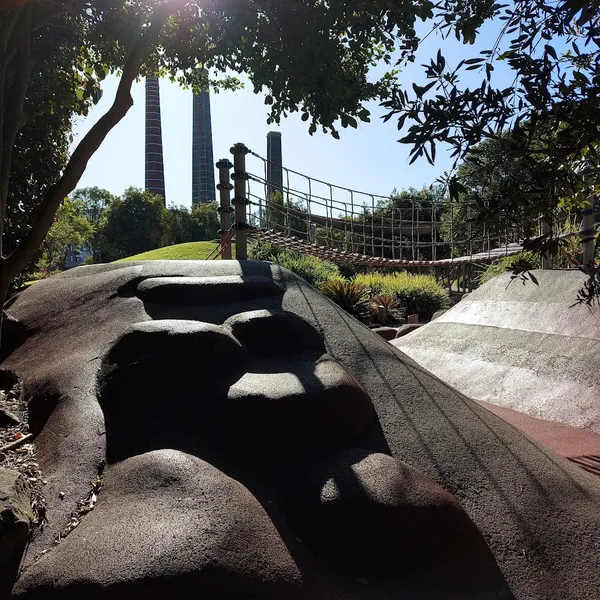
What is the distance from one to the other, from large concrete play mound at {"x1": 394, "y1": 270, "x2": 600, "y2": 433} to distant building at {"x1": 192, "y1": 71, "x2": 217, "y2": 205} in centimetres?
5723

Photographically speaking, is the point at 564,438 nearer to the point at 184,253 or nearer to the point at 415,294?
the point at 415,294

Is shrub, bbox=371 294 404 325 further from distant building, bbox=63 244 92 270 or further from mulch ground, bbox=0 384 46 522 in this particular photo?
distant building, bbox=63 244 92 270

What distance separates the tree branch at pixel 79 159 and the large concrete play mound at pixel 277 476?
703mm

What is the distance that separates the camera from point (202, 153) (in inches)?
2598

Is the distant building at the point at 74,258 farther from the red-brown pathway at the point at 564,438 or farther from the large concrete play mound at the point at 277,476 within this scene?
the large concrete play mound at the point at 277,476

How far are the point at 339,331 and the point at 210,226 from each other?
41414 mm

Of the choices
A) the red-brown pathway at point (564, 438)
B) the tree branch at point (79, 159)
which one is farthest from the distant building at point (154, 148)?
the red-brown pathway at point (564, 438)

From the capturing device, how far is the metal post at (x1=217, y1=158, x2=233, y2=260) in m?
7.07

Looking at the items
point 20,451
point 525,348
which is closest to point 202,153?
point 525,348

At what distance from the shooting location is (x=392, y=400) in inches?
155

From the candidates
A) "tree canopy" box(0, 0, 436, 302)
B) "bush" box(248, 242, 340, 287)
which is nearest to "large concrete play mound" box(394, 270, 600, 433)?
"tree canopy" box(0, 0, 436, 302)

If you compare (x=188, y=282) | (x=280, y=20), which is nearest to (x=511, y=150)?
(x=280, y=20)

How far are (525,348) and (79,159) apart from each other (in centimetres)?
529

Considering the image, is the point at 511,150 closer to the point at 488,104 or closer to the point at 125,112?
the point at 488,104
